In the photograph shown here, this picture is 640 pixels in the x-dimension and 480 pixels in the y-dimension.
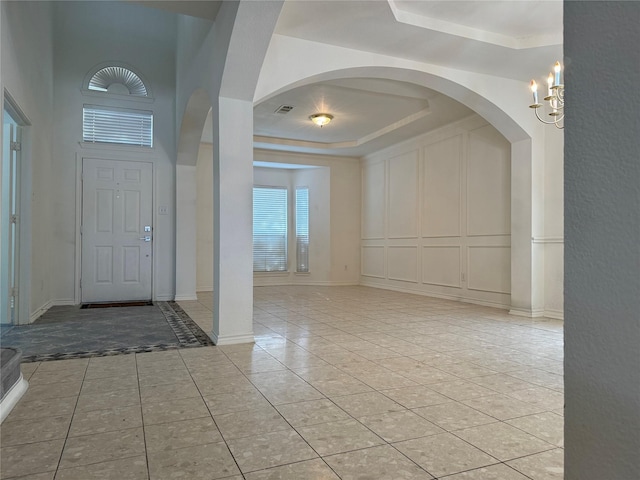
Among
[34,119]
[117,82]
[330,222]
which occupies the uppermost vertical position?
[117,82]

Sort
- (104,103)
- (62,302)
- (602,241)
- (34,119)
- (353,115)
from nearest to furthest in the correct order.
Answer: (602,241) < (34,119) < (62,302) < (104,103) < (353,115)

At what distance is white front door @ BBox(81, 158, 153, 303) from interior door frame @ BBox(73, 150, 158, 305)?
4cm

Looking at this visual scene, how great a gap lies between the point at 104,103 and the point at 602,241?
7.05 metres

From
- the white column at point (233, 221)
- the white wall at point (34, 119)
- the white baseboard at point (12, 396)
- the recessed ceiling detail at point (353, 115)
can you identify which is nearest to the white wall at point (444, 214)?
the recessed ceiling detail at point (353, 115)

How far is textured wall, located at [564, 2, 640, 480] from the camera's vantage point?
1.96ft

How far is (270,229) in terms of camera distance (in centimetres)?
953

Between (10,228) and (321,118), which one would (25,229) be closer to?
(10,228)

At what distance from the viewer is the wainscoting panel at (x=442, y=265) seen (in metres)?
6.73

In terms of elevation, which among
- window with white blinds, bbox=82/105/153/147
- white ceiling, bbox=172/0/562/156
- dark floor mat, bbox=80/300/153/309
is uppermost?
white ceiling, bbox=172/0/562/156

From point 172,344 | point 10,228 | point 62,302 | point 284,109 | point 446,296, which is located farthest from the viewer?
point 446,296

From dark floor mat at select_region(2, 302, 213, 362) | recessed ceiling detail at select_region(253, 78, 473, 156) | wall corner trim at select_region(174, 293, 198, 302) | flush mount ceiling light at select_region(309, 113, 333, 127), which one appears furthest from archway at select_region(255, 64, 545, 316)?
wall corner trim at select_region(174, 293, 198, 302)

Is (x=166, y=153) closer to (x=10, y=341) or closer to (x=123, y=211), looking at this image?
(x=123, y=211)

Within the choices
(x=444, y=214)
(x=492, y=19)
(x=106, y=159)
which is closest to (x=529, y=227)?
(x=444, y=214)

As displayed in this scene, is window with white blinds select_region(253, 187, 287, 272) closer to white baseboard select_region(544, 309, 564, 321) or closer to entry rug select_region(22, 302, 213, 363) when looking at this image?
entry rug select_region(22, 302, 213, 363)
